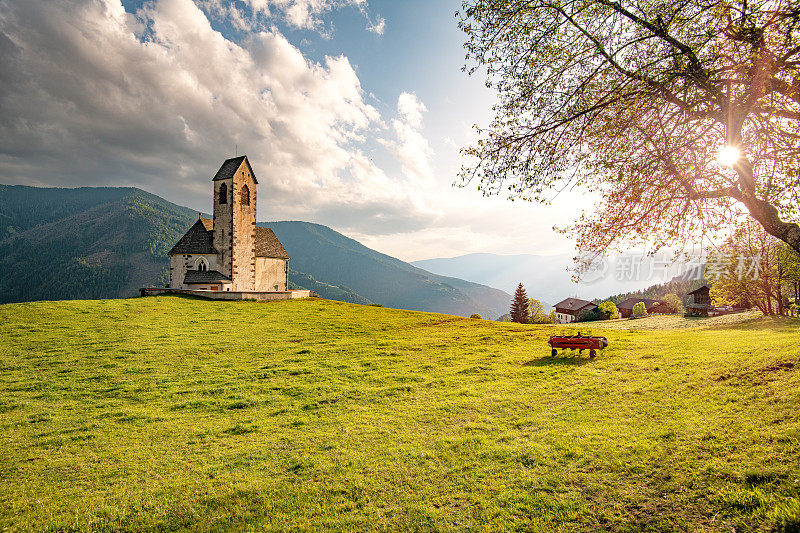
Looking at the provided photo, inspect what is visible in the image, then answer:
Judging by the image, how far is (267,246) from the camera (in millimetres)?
53000

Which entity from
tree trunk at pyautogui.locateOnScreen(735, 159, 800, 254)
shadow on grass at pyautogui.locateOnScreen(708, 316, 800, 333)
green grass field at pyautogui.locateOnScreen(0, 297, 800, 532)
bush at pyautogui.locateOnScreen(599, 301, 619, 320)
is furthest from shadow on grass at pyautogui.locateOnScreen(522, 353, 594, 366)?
bush at pyautogui.locateOnScreen(599, 301, 619, 320)

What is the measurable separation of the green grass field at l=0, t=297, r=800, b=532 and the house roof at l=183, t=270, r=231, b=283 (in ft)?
89.9

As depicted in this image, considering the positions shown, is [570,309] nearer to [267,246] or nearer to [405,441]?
[267,246]

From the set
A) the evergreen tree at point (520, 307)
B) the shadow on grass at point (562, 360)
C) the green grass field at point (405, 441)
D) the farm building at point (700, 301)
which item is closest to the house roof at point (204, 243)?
the green grass field at point (405, 441)

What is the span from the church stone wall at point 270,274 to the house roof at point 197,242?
678 centimetres

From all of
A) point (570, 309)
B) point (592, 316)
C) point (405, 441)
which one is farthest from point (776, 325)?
point (570, 309)

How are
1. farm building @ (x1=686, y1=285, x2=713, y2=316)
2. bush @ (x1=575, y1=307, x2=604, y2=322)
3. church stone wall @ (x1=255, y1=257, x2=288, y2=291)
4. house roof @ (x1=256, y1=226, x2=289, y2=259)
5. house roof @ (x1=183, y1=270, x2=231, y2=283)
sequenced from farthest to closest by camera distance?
bush @ (x1=575, y1=307, x2=604, y2=322) → farm building @ (x1=686, y1=285, x2=713, y2=316) → house roof @ (x1=256, y1=226, x2=289, y2=259) → church stone wall @ (x1=255, y1=257, x2=288, y2=291) → house roof @ (x1=183, y1=270, x2=231, y2=283)

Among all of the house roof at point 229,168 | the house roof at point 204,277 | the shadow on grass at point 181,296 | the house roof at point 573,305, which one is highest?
the house roof at point 229,168

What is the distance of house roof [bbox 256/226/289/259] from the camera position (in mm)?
51159

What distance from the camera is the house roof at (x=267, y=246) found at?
168 feet

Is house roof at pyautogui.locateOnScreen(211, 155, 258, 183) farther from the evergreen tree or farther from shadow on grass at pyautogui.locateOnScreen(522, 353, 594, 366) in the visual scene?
the evergreen tree

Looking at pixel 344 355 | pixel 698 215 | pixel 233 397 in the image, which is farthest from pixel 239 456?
pixel 698 215

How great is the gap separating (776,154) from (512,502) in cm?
965

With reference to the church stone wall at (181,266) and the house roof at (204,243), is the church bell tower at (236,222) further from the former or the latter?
the church stone wall at (181,266)
